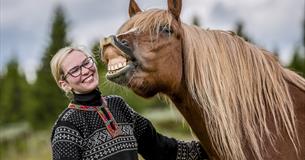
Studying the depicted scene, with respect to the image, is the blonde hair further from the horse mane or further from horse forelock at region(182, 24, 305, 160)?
horse forelock at region(182, 24, 305, 160)

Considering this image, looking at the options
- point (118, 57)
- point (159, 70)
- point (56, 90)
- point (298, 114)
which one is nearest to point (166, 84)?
point (159, 70)

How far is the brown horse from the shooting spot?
364cm

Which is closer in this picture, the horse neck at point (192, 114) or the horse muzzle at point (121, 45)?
the horse muzzle at point (121, 45)

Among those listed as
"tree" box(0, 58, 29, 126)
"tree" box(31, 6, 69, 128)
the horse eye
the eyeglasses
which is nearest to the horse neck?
the horse eye

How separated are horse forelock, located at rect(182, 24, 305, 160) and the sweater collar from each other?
0.57 meters

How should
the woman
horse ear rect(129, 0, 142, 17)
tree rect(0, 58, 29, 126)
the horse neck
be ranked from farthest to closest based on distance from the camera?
1. tree rect(0, 58, 29, 126)
2. horse ear rect(129, 0, 142, 17)
3. the horse neck
4. the woman

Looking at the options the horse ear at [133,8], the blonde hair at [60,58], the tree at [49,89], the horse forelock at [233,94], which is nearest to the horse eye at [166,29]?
the horse forelock at [233,94]

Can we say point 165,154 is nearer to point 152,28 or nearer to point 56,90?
point 152,28

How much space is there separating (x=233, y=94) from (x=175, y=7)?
63 cm

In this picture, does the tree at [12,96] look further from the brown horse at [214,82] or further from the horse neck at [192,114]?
the brown horse at [214,82]

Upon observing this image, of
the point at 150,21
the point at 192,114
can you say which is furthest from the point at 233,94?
the point at 150,21

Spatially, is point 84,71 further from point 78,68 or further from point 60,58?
point 60,58

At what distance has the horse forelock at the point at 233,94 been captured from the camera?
3.68m

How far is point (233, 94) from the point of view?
370 centimetres
